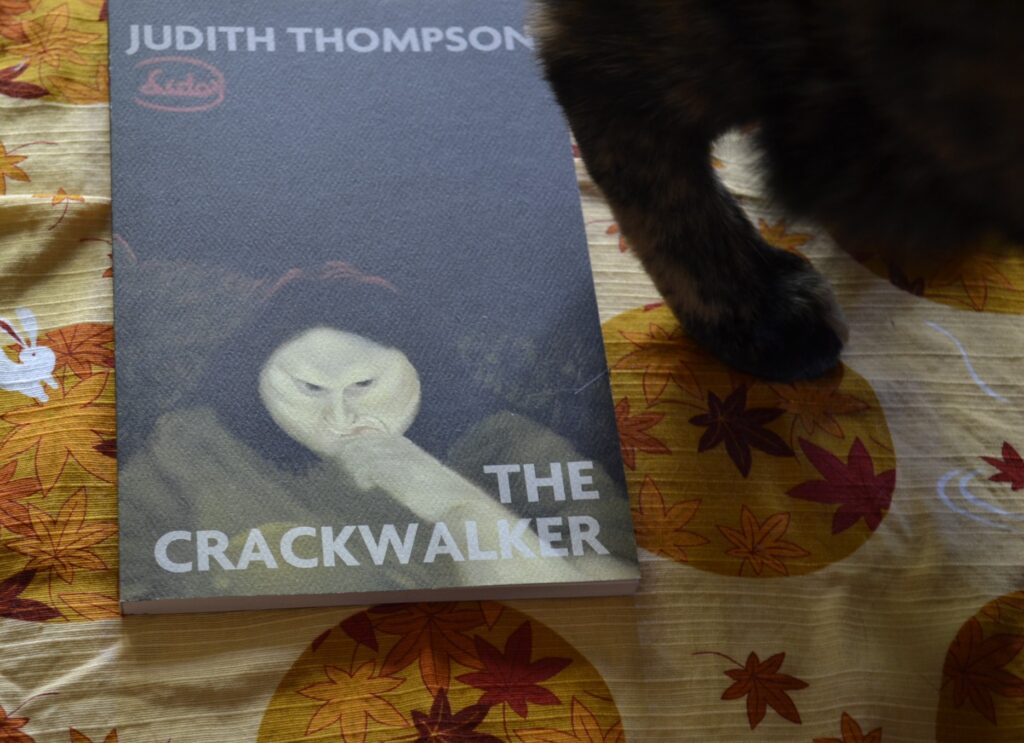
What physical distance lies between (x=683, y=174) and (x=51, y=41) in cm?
49

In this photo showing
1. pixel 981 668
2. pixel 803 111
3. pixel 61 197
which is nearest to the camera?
pixel 803 111

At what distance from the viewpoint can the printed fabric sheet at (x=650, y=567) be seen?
0.60 metres

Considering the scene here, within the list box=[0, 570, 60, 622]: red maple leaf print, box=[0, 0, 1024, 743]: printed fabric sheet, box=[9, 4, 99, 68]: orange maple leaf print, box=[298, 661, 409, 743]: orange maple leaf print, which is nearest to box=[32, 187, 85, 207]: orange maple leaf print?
box=[0, 0, 1024, 743]: printed fabric sheet

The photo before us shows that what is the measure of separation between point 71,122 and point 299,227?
189mm

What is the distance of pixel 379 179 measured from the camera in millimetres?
772

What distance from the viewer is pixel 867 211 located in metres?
0.56

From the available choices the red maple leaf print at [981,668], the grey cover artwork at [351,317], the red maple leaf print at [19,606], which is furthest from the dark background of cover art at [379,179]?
the red maple leaf print at [981,668]

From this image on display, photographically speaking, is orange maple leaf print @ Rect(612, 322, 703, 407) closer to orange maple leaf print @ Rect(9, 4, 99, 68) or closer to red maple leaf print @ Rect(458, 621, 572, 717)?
red maple leaf print @ Rect(458, 621, 572, 717)

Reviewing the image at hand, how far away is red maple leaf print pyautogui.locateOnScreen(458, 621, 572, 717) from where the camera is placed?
606mm

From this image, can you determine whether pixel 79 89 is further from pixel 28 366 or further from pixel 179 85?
pixel 28 366

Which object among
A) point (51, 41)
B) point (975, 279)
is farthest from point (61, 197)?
point (975, 279)

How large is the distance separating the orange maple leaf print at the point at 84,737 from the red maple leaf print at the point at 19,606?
0.21ft

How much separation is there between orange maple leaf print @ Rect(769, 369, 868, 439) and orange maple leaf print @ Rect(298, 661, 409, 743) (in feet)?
1.01

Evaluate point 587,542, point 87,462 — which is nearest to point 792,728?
point 587,542
